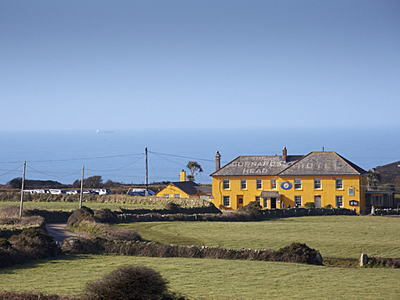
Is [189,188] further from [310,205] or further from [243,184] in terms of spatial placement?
[310,205]

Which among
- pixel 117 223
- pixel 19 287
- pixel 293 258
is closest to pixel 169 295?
pixel 19 287

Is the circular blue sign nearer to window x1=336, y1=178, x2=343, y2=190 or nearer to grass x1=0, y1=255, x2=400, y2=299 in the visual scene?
window x1=336, y1=178, x2=343, y2=190

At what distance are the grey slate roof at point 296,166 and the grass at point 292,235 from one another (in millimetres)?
15041

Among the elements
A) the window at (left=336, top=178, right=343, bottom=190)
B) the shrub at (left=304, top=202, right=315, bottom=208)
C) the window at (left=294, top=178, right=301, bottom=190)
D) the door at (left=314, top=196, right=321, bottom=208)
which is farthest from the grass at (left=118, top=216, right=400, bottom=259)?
the window at (left=294, top=178, right=301, bottom=190)

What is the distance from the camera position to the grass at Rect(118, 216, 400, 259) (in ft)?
105

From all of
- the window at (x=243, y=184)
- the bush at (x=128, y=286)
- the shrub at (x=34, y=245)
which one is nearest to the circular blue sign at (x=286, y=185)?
the window at (x=243, y=184)

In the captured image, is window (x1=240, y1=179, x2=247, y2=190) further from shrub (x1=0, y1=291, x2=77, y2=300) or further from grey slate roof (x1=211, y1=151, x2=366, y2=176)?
shrub (x1=0, y1=291, x2=77, y2=300)

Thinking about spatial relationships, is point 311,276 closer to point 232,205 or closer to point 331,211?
point 331,211

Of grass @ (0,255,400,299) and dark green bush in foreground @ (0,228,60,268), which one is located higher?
dark green bush in foreground @ (0,228,60,268)

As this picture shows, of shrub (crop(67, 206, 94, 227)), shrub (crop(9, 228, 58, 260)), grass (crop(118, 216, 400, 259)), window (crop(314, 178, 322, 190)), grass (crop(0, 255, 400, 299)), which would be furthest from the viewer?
window (crop(314, 178, 322, 190))

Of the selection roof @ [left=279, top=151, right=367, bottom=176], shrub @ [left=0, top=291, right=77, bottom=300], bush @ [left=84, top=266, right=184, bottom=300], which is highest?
roof @ [left=279, top=151, right=367, bottom=176]

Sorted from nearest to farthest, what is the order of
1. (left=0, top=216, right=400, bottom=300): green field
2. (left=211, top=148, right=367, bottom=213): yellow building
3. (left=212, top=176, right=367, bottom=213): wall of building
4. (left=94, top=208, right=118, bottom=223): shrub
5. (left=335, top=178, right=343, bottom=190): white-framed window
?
(left=0, top=216, right=400, bottom=300): green field, (left=94, top=208, right=118, bottom=223): shrub, (left=212, top=176, right=367, bottom=213): wall of building, (left=211, top=148, right=367, bottom=213): yellow building, (left=335, top=178, right=343, bottom=190): white-framed window

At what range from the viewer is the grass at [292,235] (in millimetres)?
31989

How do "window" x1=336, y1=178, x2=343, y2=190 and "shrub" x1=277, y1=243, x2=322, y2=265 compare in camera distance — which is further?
"window" x1=336, y1=178, x2=343, y2=190
